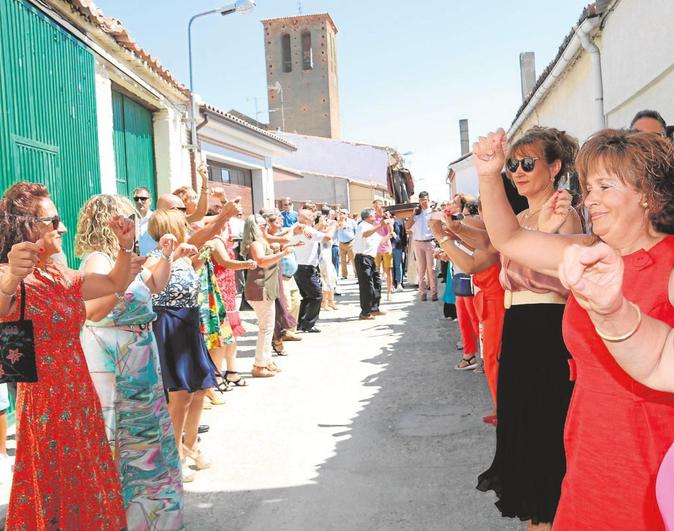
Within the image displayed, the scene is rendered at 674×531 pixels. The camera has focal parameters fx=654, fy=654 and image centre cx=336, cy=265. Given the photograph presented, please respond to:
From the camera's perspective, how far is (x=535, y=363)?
2873mm

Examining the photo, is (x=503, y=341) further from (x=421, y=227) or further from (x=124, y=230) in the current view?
(x=421, y=227)

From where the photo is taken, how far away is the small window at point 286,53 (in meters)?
55.8

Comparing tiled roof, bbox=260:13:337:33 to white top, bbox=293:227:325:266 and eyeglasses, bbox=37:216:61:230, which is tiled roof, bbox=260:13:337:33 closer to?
white top, bbox=293:227:325:266

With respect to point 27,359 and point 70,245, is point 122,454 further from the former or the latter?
point 70,245

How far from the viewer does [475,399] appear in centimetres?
591

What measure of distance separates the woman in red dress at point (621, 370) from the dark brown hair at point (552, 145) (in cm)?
96

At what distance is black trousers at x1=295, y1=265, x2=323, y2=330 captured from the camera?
9.90 meters

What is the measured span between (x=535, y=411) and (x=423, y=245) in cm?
1034

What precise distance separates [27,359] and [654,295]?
2292mm

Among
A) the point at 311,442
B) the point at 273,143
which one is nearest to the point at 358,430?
the point at 311,442

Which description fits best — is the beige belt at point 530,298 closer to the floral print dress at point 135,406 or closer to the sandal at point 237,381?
the floral print dress at point 135,406

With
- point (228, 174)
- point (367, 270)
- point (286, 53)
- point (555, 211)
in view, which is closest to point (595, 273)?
point (555, 211)

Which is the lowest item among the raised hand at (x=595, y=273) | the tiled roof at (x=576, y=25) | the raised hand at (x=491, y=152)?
the raised hand at (x=595, y=273)

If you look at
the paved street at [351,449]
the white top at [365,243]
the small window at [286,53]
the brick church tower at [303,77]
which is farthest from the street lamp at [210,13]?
the small window at [286,53]
